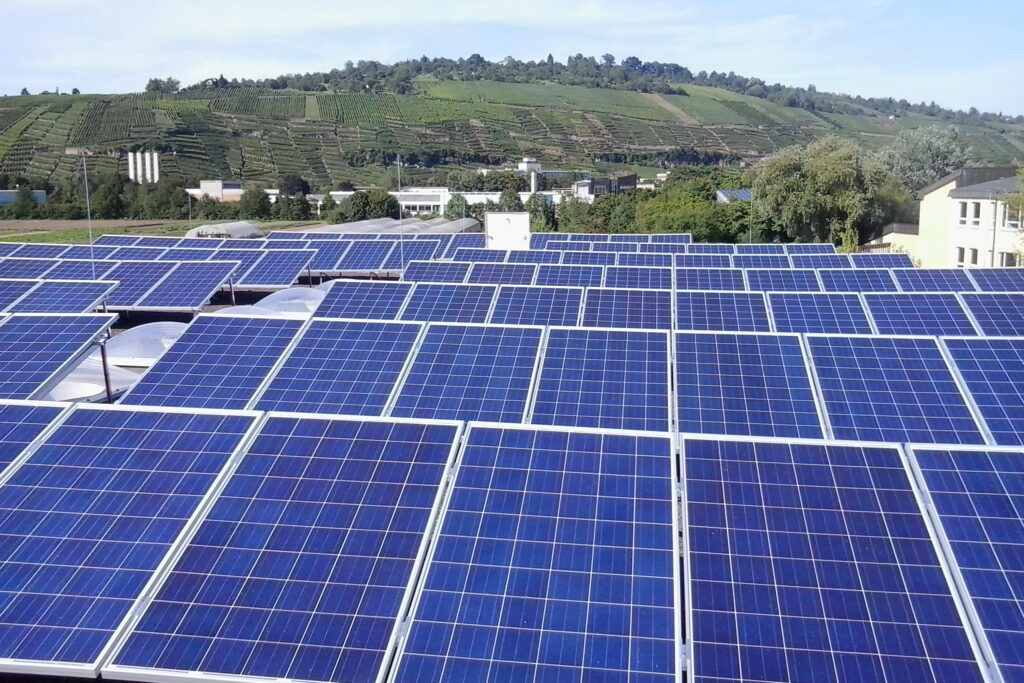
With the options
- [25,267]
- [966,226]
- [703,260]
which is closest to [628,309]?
[703,260]

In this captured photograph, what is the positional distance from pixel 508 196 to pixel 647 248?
46026mm

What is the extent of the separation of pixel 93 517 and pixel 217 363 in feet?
20.1

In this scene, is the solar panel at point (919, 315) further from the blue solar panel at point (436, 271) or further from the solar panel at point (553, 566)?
the solar panel at point (553, 566)

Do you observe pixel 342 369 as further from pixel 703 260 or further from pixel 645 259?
pixel 703 260

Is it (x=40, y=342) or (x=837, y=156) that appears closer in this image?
(x=40, y=342)

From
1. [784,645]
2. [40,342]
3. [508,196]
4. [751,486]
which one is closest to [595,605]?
[784,645]

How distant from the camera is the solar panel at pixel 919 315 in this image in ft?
63.1

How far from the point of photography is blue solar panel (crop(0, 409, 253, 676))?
7922mm

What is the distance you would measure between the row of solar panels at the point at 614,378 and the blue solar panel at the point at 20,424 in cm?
302

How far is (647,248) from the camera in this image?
143 ft

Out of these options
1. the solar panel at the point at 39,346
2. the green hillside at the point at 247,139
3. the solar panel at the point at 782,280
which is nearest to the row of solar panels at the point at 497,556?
the solar panel at the point at 39,346

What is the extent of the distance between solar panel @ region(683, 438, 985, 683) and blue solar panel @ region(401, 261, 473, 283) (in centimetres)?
1746

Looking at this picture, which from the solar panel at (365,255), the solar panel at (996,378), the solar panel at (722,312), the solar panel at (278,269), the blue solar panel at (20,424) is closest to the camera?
the blue solar panel at (20,424)

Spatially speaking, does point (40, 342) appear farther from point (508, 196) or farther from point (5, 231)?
point (5, 231)
